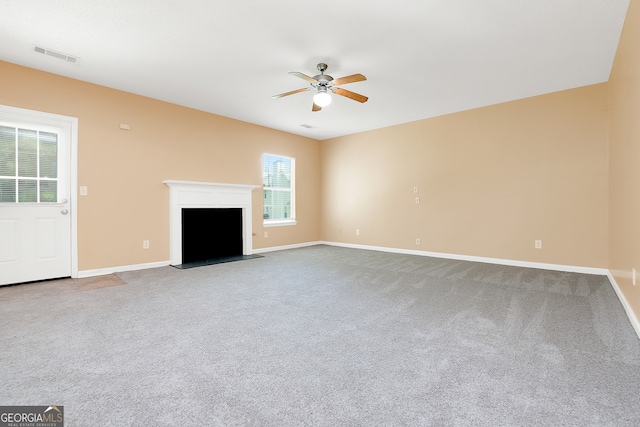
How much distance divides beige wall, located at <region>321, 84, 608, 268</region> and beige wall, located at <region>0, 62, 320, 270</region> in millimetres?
2809

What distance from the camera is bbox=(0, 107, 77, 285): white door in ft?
11.5

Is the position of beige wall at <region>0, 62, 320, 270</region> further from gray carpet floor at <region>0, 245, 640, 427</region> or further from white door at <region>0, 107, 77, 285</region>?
gray carpet floor at <region>0, 245, 640, 427</region>

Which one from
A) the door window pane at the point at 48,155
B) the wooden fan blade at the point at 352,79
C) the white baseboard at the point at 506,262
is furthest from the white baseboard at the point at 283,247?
the wooden fan blade at the point at 352,79

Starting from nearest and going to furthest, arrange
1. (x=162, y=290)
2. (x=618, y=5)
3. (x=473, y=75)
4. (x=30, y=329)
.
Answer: (x=30, y=329), (x=618, y=5), (x=162, y=290), (x=473, y=75)

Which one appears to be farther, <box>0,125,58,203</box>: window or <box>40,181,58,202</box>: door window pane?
<box>40,181,58,202</box>: door window pane

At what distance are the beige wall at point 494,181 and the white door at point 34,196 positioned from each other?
4.96 metres

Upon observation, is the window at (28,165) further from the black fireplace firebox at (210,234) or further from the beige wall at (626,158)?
the beige wall at (626,158)

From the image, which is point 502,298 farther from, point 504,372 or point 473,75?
point 473,75

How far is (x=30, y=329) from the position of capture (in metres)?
2.24

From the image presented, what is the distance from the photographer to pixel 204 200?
→ 16.7 feet

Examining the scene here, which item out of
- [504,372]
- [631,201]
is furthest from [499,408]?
[631,201]

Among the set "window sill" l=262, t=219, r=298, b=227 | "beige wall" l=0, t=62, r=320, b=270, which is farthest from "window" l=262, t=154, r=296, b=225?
"beige wall" l=0, t=62, r=320, b=270

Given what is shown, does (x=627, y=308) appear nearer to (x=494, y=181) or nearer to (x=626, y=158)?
(x=626, y=158)

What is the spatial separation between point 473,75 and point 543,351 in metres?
3.22
